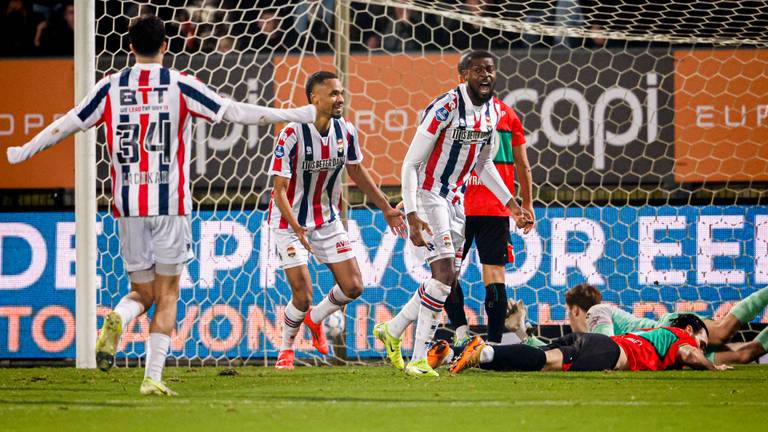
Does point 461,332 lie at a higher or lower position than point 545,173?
lower

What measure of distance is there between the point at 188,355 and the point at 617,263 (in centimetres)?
320

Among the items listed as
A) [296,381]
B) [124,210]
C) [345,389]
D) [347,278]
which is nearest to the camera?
[124,210]

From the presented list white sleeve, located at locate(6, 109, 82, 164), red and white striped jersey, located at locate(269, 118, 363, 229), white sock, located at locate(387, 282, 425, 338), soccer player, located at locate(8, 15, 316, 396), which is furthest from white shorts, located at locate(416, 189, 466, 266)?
white sleeve, located at locate(6, 109, 82, 164)

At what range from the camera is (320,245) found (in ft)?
25.4

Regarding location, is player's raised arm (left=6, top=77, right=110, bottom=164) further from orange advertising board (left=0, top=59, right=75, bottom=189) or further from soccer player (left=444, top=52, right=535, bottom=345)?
orange advertising board (left=0, top=59, right=75, bottom=189)

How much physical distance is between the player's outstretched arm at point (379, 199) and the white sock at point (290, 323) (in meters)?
0.94

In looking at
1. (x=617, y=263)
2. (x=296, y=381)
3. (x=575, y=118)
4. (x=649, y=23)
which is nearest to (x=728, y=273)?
(x=617, y=263)

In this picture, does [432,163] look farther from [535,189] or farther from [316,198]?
[535,189]

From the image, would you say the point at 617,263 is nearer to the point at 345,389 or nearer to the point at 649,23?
the point at 649,23

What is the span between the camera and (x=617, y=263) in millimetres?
8727

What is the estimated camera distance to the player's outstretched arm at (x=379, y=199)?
7129 millimetres

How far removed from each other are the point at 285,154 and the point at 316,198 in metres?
0.43

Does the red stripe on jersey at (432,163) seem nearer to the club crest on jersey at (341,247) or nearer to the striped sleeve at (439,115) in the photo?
the striped sleeve at (439,115)

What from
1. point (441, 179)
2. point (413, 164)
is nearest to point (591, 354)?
point (441, 179)
